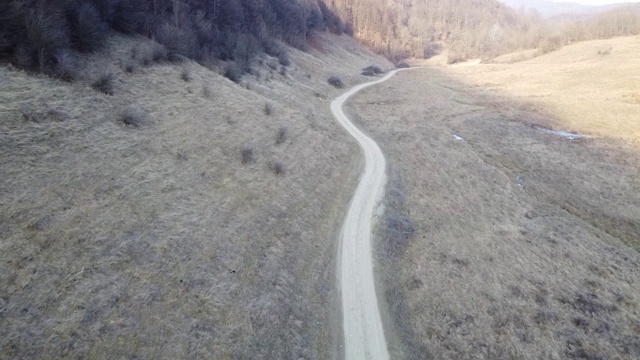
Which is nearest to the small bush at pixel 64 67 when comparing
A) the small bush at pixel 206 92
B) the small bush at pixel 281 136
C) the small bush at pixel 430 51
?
the small bush at pixel 206 92

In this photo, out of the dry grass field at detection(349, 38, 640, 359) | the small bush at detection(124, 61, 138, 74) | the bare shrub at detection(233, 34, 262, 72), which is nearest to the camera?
the dry grass field at detection(349, 38, 640, 359)

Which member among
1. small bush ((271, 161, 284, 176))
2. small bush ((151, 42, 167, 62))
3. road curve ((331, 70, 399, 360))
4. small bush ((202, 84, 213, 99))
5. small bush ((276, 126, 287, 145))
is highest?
small bush ((151, 42, 167, 62))

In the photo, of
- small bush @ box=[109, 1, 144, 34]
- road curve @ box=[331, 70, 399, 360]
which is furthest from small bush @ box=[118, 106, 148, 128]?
road curve @ box=[331, 70, 399, 360]

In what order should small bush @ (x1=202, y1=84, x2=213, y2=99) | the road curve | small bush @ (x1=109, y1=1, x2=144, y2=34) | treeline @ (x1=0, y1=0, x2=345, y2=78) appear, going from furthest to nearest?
small bush @ (x1=109, y1=1, x2=144, y2=34), small bush @ (x1=202, y1=84, x2=213, y2=99), treeline @ (x1=0, y1=0, x2=345, y2=78), the road curve

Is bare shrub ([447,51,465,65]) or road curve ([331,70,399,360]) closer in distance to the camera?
road curve ([331,70,399,360])

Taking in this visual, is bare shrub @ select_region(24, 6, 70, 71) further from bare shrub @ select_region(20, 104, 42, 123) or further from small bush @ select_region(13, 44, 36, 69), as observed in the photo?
bare shrub @ select_region(20, 104, 42, 123)

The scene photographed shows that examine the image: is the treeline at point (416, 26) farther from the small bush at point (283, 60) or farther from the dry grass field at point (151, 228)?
the dry grass field at point (151, 228)
